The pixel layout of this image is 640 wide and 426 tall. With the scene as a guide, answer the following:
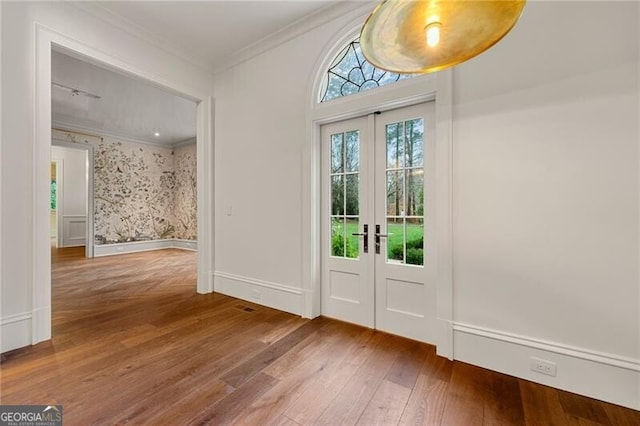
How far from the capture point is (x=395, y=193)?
268 cm

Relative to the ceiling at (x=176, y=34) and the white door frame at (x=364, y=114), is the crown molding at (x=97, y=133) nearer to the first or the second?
the ceiling at (x=176, y=34)

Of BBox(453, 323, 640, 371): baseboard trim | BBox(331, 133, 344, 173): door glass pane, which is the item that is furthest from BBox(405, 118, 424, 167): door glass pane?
BBox(453, 323, 640, 371): baseboard trim

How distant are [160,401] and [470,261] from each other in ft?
7.86

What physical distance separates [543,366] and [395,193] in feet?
5.58

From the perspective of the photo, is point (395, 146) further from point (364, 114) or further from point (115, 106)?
point (115, 106)

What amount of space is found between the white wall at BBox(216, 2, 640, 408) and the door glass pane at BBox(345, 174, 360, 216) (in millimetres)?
988

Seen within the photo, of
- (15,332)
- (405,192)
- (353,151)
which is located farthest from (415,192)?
(15,332)

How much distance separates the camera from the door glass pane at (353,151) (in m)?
2.90

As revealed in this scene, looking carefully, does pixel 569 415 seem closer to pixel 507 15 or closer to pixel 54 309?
pixel 507 15

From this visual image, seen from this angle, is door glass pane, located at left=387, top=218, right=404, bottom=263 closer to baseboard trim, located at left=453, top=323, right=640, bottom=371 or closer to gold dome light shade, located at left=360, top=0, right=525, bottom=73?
baseboard trim, located at left=453, top=323, right=640, bottom=371

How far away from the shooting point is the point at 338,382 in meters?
1.92

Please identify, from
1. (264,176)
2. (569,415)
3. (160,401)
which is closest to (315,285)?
(264,176)

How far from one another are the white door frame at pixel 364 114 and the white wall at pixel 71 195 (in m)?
8.23

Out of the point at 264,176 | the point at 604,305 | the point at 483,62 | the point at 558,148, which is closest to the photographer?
the point at 604,305
